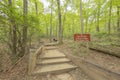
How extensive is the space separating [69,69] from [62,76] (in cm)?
54

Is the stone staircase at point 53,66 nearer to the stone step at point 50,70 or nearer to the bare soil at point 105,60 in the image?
the stone step at point 50,70

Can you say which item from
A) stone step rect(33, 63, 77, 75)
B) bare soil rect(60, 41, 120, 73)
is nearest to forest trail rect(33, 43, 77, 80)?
stone step rect(33, 63, 77, 75)

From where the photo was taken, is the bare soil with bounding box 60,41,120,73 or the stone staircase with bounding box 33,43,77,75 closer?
the bare soil with bounding box 60,41,120,73

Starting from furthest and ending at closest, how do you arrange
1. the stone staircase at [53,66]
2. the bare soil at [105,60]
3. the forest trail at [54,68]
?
the stone staircase at [53,66], the forest trail at [54,68], the bare soil at [105,60]

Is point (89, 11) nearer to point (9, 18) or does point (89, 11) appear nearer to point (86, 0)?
point (86, 0)

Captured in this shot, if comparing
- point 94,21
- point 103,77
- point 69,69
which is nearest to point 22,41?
point 69,69

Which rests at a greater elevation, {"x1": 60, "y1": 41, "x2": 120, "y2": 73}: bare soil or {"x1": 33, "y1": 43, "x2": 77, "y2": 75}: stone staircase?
{"x1": 60, "y1": 41, "x2": 120, "y2": 73}: bare soil

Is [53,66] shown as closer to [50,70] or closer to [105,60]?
[50,70]

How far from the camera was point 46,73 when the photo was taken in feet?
13.8

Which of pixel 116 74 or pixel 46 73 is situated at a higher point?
pixel 116 74

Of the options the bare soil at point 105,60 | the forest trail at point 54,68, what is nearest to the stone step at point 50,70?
the forest trail at point 54,68

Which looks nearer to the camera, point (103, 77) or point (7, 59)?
point (103, 77)

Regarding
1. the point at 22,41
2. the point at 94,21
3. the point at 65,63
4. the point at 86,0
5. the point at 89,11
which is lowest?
the point at 65,63

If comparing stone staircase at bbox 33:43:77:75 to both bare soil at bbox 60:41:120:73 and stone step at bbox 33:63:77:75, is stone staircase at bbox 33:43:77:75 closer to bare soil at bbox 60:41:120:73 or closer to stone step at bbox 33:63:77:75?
stone step at bbox 33:63:77:75
